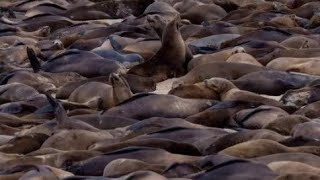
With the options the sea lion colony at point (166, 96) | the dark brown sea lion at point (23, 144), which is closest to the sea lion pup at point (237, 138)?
the sea lion colony at point (166, 96)

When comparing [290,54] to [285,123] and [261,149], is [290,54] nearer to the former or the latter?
[285,123]

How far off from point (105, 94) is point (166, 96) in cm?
85

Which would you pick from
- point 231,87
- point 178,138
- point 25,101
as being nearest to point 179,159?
point 178,138

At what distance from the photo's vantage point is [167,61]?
9414 mm

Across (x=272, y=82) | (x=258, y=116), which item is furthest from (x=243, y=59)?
(x=258, y=116)

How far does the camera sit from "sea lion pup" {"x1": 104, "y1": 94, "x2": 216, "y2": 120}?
23.9 ft

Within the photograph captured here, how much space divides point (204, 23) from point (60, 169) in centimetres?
676

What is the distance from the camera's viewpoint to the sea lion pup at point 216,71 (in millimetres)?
8586

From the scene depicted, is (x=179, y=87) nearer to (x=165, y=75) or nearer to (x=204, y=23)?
(x=165, y=75)

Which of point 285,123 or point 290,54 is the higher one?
point 285,123

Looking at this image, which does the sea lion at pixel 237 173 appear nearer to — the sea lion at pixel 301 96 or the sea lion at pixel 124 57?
the sea lion at pixel 301 96

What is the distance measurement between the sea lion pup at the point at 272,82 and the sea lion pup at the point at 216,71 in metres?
0.32

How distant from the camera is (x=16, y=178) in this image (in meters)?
5.19

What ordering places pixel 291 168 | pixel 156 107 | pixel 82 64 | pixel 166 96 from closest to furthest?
pixel 291 168 < pixel 156 107 < pixel 166 96 < pixel 82 64
